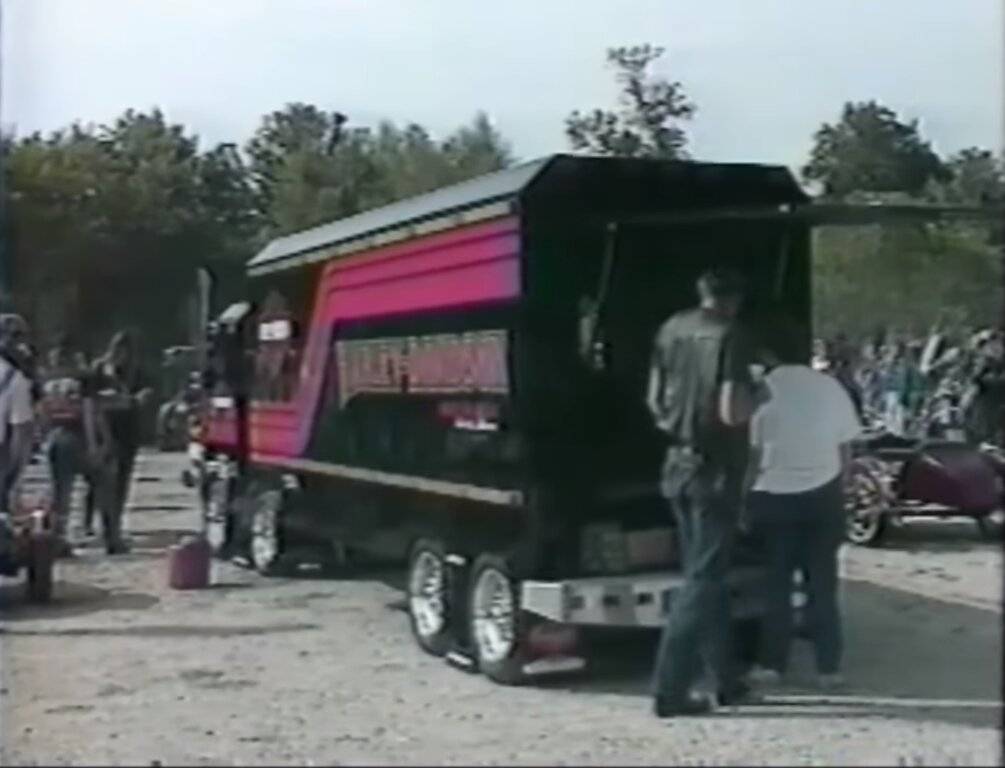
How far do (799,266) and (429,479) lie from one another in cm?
159

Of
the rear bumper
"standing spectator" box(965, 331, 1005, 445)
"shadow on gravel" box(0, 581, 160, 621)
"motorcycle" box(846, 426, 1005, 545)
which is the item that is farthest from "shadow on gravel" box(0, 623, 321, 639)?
"motorcycle" box(846, 426, 1005, 545)

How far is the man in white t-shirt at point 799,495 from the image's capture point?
6133mm

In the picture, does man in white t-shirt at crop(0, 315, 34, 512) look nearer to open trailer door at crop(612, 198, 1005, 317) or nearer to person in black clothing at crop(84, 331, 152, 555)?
person in black clothing at crop(84, 331, 152, 555)

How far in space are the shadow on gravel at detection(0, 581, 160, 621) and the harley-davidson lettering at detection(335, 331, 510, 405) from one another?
1672 millimetres

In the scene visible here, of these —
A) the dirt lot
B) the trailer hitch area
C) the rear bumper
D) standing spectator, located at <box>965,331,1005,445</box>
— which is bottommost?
the dirt lot

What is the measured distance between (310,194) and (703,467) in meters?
2.97

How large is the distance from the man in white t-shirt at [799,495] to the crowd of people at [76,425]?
10.0ft

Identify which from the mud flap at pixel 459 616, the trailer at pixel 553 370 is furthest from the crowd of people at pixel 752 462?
the mud flap at pixel 459 616

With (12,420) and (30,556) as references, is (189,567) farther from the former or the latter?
(12,420)

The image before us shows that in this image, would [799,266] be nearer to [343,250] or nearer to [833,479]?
[833,479]

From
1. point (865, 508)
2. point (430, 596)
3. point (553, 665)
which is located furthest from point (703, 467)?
Answer: point (865, 508)

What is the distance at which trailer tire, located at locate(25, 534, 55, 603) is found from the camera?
8523 mm

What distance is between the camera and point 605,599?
20.0ft

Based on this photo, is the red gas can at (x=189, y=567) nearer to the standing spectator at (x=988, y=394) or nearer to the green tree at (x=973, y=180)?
the standing spectator at (x=988, y=394)
